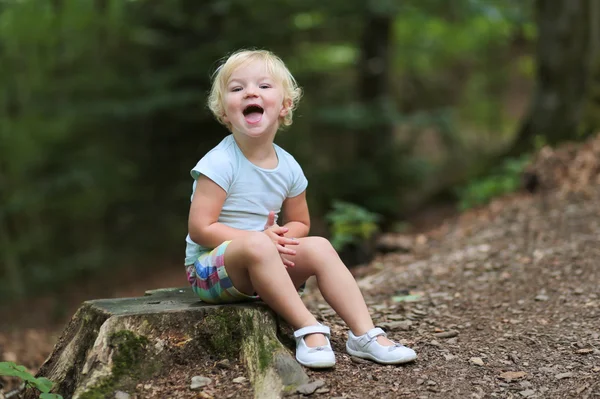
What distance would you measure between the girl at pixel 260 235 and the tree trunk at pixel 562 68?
21.0 ft

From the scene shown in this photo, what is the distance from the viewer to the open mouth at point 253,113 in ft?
9.66

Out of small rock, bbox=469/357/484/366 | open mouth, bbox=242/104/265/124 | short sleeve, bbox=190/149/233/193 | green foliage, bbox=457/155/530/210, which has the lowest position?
green foliage, bbox=457/155/530/210

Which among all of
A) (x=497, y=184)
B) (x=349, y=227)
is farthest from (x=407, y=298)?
(x=497, y=184)

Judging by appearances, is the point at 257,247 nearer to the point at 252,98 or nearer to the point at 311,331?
the point at 311,331

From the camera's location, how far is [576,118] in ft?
27.9

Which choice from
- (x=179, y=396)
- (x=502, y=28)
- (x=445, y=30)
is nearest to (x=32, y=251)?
(x=445, y=30)

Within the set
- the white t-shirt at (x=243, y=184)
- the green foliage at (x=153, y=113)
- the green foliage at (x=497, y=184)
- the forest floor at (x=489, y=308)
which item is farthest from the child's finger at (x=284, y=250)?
the green foliage at (x=153, y=113)

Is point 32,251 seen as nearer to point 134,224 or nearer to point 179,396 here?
point 134,224

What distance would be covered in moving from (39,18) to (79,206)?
3.37 metres

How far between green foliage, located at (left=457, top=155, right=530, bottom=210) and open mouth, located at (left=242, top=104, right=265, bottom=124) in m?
5.54

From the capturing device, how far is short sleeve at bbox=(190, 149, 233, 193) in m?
2.88

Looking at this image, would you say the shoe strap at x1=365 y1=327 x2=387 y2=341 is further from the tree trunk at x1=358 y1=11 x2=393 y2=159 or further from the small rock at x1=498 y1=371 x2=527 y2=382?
the tree trunk at x1=358 y1=11 x2=393 y2=159

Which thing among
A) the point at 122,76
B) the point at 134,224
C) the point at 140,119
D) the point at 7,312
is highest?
the point at 122,76

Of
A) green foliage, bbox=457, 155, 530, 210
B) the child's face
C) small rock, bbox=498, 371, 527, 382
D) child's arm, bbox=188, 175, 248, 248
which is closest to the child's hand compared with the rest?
child's arm, bbox=188, 175, 248, 248
